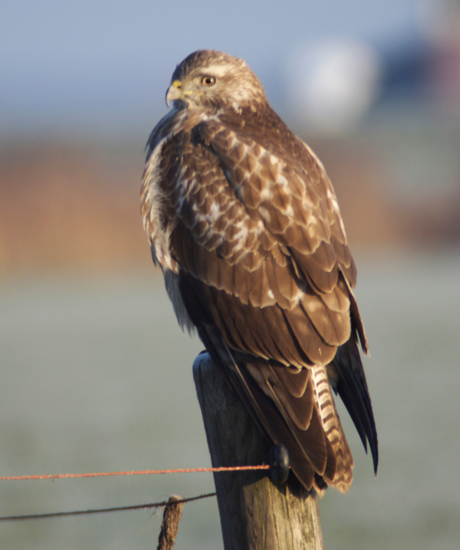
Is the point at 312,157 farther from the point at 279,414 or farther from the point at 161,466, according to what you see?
the point at 161,466

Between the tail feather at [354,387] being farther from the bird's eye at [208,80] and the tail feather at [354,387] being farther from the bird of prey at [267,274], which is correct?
the bird's eye at [208,80]

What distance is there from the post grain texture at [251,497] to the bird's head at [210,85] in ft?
4.69

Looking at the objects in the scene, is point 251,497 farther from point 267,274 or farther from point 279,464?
point 267,274

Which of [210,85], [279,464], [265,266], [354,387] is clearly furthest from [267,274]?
[210,85]

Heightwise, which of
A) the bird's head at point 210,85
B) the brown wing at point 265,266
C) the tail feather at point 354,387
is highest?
the bird's head at point 210,85

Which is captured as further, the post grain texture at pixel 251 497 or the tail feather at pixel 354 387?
the tail feather at pixel 354 387

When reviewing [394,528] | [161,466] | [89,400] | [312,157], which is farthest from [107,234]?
[312,157]

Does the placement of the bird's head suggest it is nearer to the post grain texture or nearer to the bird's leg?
the post grain texture

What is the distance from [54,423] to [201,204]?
698 centimetres

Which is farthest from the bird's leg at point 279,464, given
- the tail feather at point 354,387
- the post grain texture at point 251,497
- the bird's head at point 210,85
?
the bird's head at point 210,85

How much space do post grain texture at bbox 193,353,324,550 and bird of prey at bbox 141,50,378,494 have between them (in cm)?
6

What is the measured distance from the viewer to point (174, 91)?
2977 mm

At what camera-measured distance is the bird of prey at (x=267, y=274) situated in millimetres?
2078

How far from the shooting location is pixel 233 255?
2379mm
